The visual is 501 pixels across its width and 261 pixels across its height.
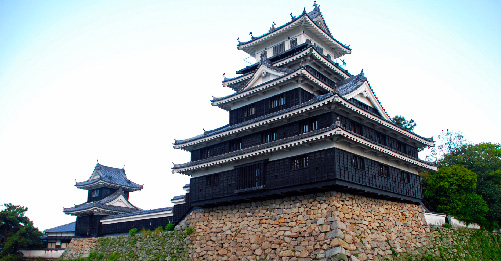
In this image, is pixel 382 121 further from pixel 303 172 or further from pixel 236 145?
pixel 236 145

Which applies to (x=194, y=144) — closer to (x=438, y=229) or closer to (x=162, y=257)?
(x=162, y=257)

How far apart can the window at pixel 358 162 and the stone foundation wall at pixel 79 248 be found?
91.5ft

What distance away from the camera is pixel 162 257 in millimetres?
31828

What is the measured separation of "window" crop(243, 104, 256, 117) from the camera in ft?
103

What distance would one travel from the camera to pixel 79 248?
42125 mm

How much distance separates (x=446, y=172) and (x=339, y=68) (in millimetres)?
13409

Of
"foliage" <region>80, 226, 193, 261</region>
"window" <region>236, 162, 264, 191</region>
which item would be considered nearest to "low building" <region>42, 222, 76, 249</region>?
"foliage" <region>80, 226, 193, 261</region>

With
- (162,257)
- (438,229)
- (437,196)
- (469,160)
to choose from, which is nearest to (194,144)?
(162,257)

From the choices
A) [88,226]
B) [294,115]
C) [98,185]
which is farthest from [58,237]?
[294,115]

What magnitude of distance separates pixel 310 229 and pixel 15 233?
3845cm

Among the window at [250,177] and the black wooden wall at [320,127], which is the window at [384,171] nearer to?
the black wooden wall at [320,127]

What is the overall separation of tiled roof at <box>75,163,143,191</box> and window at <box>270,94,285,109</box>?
26535 millimetres

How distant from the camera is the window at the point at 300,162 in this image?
82.4 feet

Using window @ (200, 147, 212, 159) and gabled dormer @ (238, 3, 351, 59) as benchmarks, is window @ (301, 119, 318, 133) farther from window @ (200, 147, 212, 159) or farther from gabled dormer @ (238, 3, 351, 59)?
gabled dormer @ (238, 3, 351, 59)
